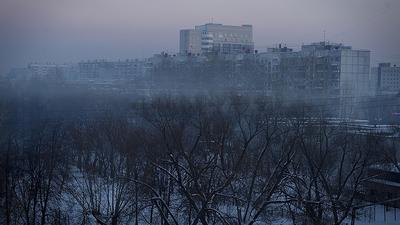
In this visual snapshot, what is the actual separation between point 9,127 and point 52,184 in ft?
2.14

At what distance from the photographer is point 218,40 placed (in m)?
8.17

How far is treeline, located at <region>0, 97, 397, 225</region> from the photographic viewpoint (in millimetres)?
4371

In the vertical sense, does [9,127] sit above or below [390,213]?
above

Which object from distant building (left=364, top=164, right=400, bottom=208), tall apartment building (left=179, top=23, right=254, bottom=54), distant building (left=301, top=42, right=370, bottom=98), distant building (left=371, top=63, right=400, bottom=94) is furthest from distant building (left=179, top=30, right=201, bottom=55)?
distant building (left=364, top=164, right=400, bottom=208)

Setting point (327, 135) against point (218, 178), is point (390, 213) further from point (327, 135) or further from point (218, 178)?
point (218, 178)

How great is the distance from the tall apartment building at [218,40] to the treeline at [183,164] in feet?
5.45

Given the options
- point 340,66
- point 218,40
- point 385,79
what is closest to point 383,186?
point 340,66

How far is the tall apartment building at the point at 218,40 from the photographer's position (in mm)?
7703

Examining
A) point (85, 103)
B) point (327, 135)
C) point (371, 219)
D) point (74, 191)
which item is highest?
point (85, 103)

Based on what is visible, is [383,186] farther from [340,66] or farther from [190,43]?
[190,43]

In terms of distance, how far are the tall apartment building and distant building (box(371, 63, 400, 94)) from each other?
1965 mm

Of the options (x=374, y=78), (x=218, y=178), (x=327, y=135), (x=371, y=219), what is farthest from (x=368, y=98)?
(x=218, y=178)

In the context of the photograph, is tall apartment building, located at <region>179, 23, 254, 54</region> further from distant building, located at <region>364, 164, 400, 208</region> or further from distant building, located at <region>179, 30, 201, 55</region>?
distant building, located at <region>364, 164, 400, 208</region>

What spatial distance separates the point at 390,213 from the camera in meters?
5.67
